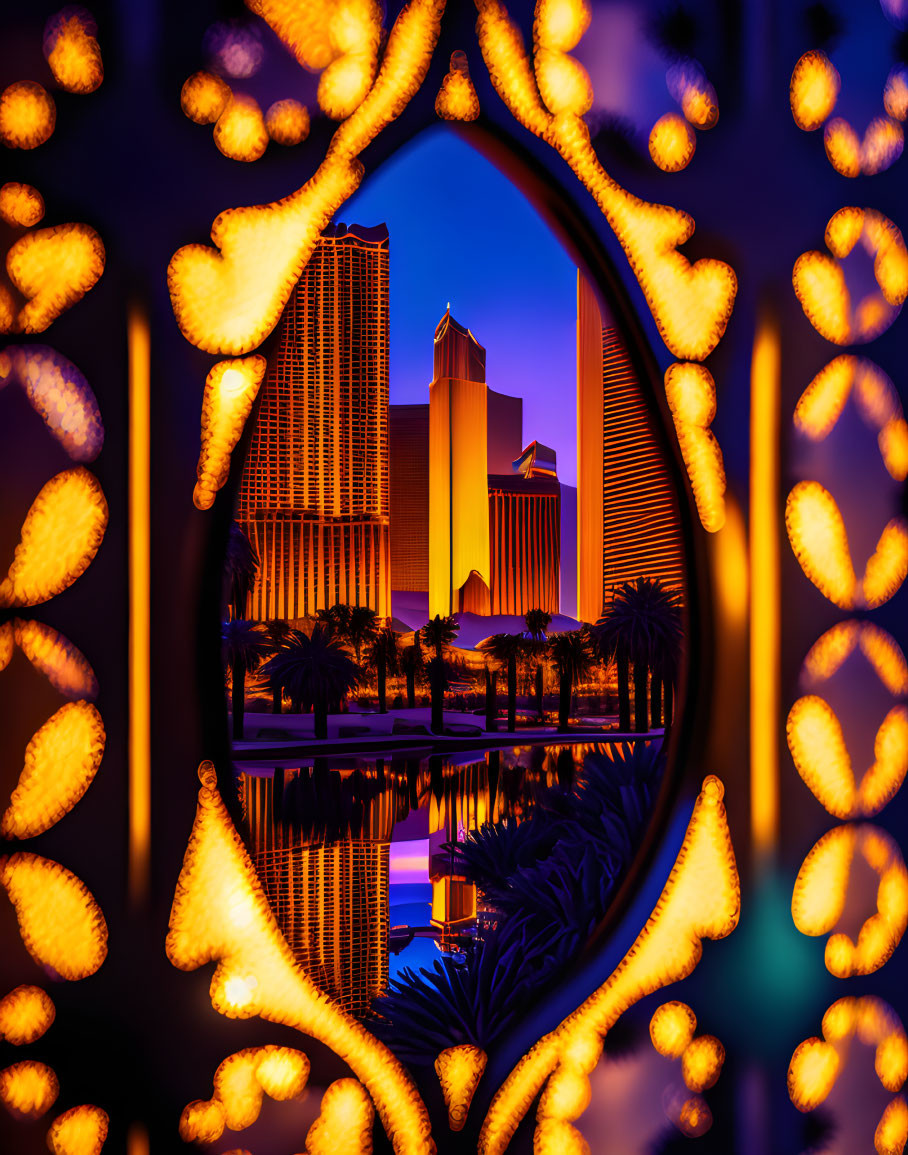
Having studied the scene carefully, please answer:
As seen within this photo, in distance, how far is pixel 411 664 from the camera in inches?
137

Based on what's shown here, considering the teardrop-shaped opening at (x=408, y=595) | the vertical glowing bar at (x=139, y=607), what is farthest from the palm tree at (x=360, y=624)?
the vertical glowing bar at (x=139, y=607)

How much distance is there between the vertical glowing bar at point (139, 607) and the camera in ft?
2.78

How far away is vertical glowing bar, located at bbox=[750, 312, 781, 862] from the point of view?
3.28 ft

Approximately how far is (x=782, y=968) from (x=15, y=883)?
0.97 m

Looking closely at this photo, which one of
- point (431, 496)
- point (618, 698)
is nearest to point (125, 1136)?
point (431, 496)

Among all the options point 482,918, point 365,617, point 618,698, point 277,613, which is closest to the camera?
point 482,918

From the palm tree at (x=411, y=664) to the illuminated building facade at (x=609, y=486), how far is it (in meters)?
0.83

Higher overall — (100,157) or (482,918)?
(100,157)

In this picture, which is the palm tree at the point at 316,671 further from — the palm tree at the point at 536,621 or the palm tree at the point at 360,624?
the palm tree at the point at 536,621

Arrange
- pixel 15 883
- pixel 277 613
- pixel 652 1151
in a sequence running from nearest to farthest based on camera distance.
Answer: pixel 15 883
pixel 652 1151
pixel 277 613

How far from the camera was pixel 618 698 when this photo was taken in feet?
13.8

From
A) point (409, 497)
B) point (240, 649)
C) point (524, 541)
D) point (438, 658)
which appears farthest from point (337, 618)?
point (524, 541)

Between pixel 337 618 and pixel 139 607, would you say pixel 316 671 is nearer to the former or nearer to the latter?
pixel 337 618

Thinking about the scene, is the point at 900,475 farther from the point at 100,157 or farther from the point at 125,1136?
the point at 125,1136
